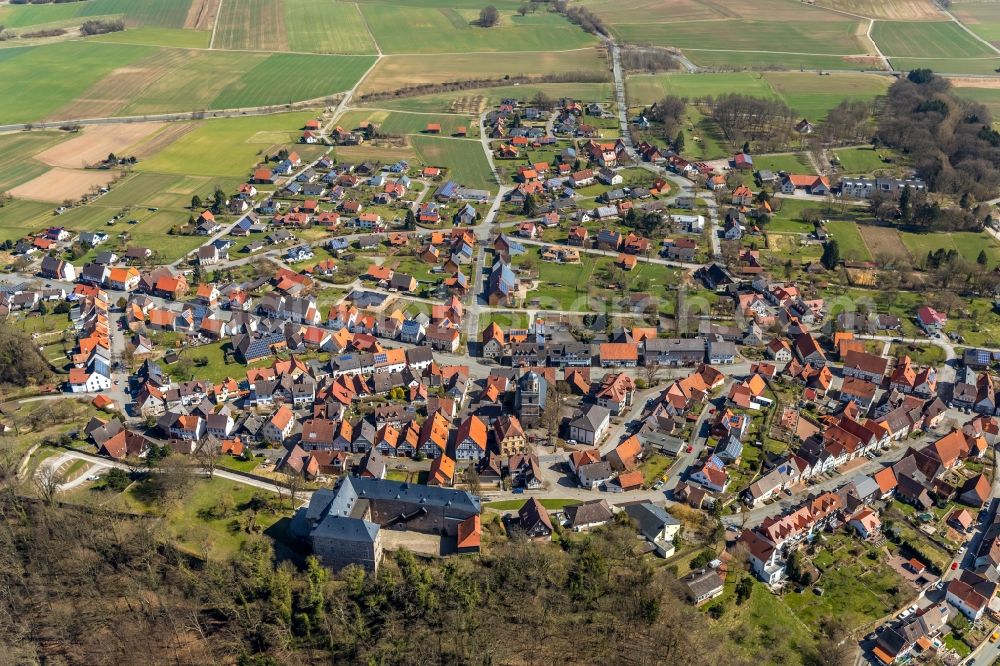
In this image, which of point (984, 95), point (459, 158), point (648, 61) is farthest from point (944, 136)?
point (459, 158)

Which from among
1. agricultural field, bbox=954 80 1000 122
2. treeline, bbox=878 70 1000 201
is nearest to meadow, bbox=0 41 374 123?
treeline, bbox=878 70 1000 201

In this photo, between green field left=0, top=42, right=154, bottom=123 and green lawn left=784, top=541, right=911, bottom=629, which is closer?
green lawn left=784, top=541, right=911, bottom=629

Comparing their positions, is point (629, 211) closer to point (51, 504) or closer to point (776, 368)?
point (776, 368)

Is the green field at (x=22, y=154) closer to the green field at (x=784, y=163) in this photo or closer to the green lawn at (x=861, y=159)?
the green field at (x=784, y=163)

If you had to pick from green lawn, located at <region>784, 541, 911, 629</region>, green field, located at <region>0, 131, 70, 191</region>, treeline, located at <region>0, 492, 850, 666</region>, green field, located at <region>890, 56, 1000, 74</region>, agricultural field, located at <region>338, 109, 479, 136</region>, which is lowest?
green lawn, located at <region>784, 541, 911, 629</region>

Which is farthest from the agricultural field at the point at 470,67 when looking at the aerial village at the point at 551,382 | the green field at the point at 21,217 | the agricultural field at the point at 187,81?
the green field at the point at 21,217

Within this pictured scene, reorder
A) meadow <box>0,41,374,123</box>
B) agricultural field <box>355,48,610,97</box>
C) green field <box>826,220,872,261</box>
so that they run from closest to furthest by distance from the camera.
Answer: green field <box>826,220,872,261</box> < meadow <box>0,41,374,123</box> < agricultural field <box>355,48,610,97</box>

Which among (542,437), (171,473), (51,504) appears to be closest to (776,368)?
(542,437)

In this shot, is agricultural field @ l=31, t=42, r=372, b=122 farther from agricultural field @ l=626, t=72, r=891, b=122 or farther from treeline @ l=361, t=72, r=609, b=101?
agricultural field @ l=626, t=72, r=891, b=122
